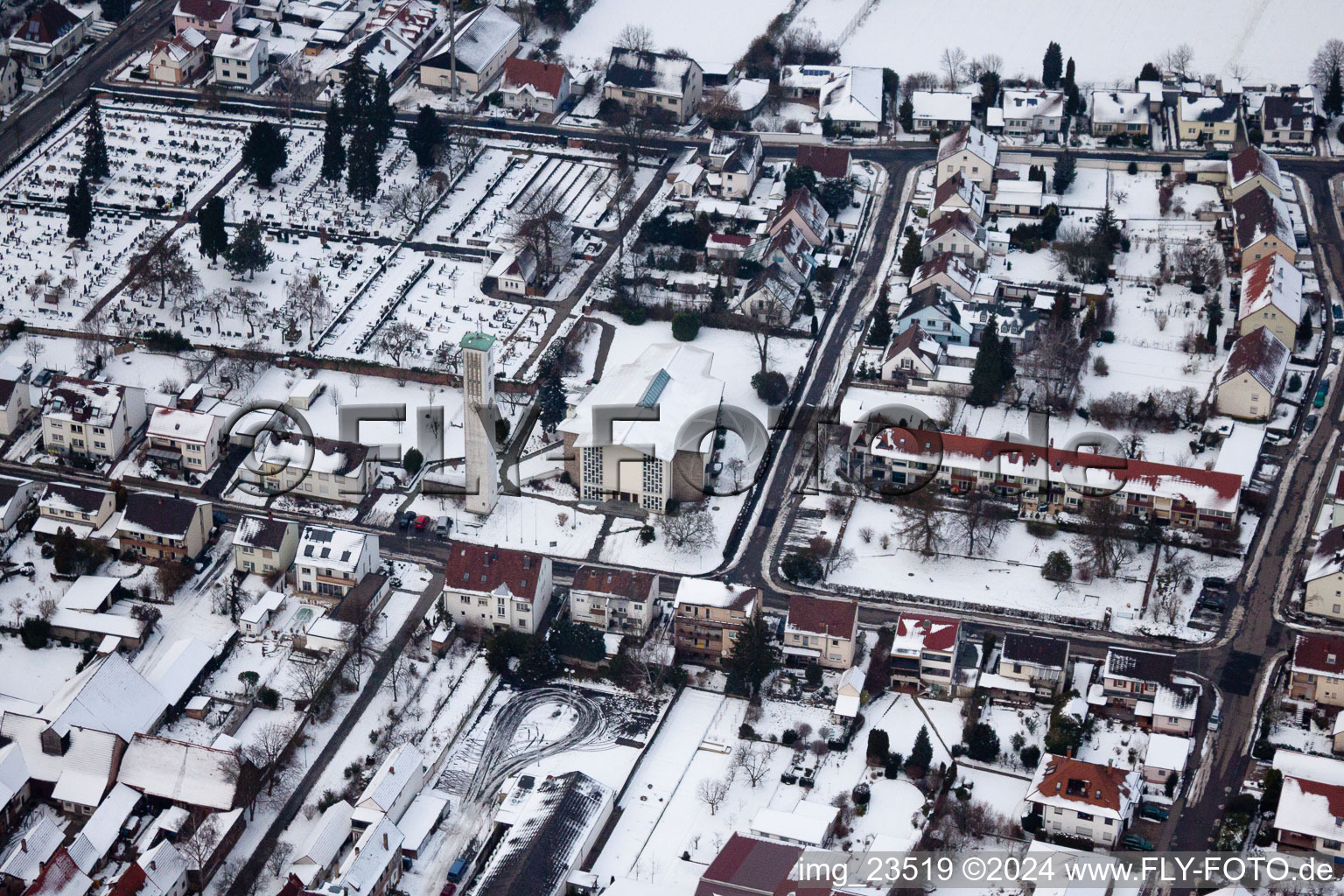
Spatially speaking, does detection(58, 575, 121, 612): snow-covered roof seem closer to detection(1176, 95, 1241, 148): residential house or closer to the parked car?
the parked car

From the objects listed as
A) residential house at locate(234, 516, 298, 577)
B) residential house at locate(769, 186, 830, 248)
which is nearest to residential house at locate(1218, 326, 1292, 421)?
residential house at locate(769, 186, 830, 248)

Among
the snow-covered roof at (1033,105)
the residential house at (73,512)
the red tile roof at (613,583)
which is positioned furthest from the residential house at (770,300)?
the residential house at (73,512)

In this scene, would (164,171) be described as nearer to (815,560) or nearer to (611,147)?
(611,147)

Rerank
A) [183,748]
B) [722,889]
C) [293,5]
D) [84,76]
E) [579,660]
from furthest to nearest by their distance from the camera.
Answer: [293,5]
[84,76]
[579,660]
[183,748]
[722,889]

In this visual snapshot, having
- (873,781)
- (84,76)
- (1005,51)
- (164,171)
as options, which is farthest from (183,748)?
(1005,51)

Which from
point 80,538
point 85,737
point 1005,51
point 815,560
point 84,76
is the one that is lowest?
point 85,737

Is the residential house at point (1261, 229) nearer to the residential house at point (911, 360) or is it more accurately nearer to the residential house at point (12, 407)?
the residential house at point (911, 360)
